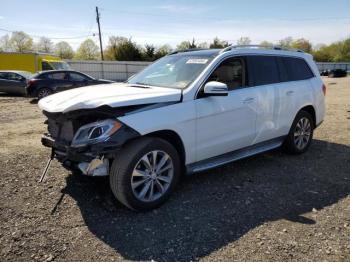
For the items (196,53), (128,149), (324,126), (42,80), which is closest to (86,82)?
(42,80)

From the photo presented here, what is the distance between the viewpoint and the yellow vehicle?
77.0 feet

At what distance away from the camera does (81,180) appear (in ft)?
16.7

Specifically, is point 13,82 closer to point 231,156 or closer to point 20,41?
point 231,156

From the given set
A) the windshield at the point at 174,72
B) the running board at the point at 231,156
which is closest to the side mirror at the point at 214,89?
the windshield at the point at 174,72

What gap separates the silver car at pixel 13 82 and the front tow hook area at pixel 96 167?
54.8 ft

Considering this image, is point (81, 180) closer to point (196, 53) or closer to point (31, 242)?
point (31, 242)

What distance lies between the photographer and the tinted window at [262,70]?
5434mm

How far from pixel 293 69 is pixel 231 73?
1719mm

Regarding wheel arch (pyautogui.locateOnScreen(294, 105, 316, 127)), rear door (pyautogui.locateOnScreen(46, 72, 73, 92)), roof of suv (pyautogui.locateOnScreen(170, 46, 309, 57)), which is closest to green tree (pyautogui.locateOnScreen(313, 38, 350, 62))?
rear door (pyautogui.locateOnScreen(46, 72, 73, 92))

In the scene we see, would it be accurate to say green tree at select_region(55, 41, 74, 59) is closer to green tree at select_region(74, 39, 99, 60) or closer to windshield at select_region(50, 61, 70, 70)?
green tree at select_region(74, 39, 99, 60)

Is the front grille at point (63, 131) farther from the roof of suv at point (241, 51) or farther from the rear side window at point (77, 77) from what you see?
the rear side window at point (77, 77)

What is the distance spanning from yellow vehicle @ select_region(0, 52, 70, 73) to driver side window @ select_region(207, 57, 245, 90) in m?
19.8

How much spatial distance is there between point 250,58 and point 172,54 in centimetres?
126

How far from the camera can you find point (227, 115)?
4.88m
